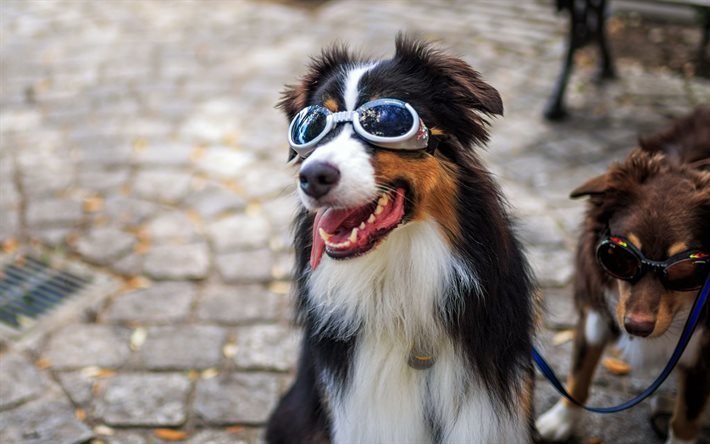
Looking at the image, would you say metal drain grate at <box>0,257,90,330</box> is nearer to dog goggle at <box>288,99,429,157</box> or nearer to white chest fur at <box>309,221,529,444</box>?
white chest fur at <box>309,221,529,444</box>

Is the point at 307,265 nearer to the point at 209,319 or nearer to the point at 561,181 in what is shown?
the point at 209,319

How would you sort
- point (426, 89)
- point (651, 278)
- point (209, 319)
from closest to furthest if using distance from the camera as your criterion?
1. point (426, 89)
2. point (651, 278)
3. point (209, 319)

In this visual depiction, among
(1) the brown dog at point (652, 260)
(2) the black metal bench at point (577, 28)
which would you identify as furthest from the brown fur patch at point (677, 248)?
(2) the black metal bench at point (577, 28)

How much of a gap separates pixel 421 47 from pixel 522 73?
443cm

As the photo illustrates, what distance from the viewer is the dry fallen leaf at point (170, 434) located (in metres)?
2.97

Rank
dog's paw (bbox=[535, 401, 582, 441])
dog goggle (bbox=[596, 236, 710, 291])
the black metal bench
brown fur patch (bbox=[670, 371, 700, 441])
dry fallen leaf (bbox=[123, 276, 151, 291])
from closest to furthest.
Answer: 1. dog goggle (bbox=[596, 236, 710, 291])
2. brown fur patch (bbox=[670, 371, 700, 441])
3. dog's paw (bbox=[535, 401, 582, 441])
4. dry fallen leaf (bbox=[123, 276, 151, 291])
5. the black metal bench

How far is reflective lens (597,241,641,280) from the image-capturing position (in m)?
2.24

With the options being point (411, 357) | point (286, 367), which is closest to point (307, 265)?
point (411, 357)

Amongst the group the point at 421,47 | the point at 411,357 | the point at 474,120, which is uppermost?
the point at 421,47

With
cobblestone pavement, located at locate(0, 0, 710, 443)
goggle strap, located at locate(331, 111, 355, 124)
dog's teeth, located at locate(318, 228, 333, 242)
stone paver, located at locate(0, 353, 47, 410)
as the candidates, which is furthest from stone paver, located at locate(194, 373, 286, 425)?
goggle strap, located at locate(331, 111, 355, 124)

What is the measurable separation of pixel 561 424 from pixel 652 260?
3.18 feet

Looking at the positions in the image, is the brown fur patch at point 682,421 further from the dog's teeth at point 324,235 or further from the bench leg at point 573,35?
the bench leg at point 573,35

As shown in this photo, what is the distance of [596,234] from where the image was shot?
2.51m

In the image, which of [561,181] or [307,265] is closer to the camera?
[307,265]
